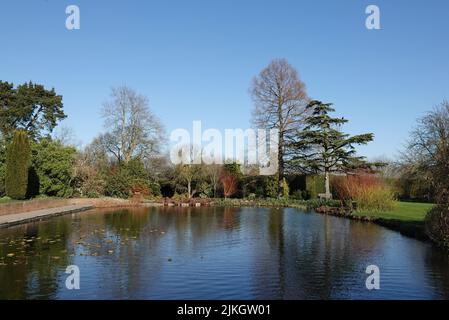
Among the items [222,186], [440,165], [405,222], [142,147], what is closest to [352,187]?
[405,222]

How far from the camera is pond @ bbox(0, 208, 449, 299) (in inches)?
289

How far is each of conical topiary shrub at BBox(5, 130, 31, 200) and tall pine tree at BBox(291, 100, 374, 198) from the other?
59.8ft

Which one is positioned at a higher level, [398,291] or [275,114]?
[275,114]

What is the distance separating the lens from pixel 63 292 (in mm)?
7047

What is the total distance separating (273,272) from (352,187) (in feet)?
50.2

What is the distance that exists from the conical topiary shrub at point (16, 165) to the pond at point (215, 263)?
634 cm

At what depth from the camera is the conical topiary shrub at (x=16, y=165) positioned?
70.3 ft

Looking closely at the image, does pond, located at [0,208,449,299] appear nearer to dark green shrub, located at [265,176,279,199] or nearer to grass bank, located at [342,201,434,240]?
grass bank, located at [342,201,434,240]

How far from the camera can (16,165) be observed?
21.5 metres

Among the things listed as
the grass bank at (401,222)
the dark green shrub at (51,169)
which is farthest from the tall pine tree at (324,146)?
the dark green shrub at (51,169)

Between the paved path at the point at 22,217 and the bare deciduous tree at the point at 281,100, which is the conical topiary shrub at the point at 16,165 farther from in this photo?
the bare deciduous tree at the point at 281,100

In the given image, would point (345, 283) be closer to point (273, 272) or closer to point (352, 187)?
point (273, 272)

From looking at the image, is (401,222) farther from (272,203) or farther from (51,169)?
(51,169)

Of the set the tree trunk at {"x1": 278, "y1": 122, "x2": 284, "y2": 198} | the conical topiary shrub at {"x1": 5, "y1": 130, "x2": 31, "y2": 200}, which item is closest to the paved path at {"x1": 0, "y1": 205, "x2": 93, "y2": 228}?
the conical topiary shrub at {"x1": 5, "y1": 130, "x2": 31, "y2": 200}
